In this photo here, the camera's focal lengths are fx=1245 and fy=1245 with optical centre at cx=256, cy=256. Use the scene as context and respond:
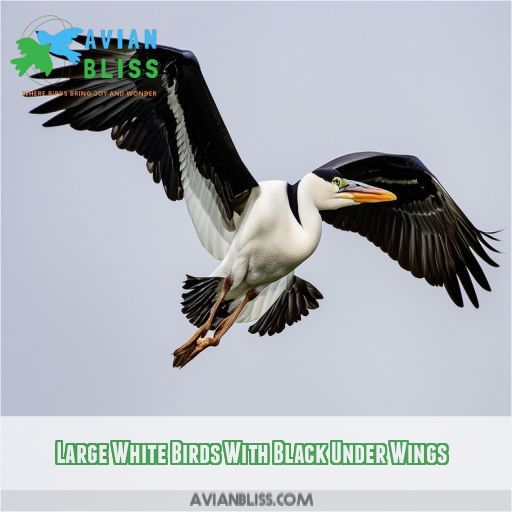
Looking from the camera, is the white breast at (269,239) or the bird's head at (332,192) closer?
the white breast at (269,239)

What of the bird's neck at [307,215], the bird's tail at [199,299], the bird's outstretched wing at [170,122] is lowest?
the bird's tail at [199,299]

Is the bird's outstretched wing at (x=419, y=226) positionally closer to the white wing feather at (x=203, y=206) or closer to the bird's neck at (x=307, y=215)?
the bird's neck at (x=307, y=215)

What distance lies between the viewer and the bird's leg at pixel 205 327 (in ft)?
31.3

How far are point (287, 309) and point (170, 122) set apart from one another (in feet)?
6.80

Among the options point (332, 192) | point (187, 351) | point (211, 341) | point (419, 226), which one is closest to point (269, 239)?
point (332, 192)

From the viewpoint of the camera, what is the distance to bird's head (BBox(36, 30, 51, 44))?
923 cm

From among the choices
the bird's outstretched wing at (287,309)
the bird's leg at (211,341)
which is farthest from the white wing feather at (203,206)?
the bird's outstretched wing at (287,309)

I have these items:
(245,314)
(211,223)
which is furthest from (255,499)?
(211,223)

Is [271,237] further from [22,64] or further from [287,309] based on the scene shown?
[22,64]

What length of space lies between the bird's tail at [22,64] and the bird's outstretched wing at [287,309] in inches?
111

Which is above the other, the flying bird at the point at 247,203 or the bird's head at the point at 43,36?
the bird's head at the point at 43,36

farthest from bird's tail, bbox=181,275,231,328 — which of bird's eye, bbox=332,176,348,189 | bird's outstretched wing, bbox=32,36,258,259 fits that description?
bird's eye, bbox=332,176,348,189

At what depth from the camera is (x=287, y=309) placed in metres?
10.5


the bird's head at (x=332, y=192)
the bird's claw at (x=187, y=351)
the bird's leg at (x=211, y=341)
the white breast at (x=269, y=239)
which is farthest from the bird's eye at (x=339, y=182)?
Answer: the bird's claw at (x=187, y=351)
